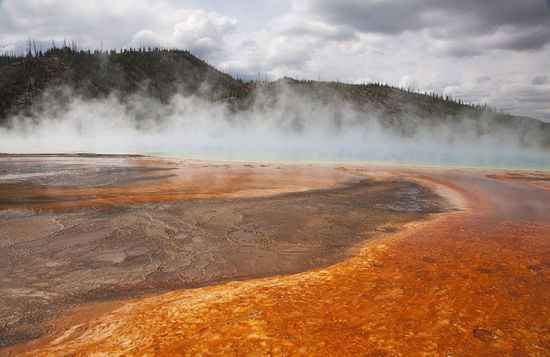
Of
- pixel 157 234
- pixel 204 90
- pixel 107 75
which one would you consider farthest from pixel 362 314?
pixel 204 90

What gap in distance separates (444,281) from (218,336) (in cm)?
263

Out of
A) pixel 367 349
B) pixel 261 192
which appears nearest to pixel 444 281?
pixel 367 349

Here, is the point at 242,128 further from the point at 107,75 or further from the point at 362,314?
the point at 362,314

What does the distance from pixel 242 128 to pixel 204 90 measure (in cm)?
2484

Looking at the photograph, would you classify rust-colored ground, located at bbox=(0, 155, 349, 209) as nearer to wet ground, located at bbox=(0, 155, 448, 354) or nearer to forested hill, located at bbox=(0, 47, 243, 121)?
wet ground, located at bbox=(0, 155, 448, 354)

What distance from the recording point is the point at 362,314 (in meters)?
3.29

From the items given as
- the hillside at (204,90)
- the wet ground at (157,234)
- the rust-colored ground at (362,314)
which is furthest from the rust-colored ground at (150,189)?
the hillside at (204,90)

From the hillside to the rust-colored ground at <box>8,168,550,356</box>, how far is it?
2344 inches

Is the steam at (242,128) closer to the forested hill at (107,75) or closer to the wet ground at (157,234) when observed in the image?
the forested hill at (107,75)

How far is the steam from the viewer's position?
43.2 m

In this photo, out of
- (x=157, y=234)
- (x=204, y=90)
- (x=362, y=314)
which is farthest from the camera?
(x=204, y=90)

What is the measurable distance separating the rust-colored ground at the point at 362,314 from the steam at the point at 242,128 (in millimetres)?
33744

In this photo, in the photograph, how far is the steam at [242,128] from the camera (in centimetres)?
4322

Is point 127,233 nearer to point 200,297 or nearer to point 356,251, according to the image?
point 200,297
